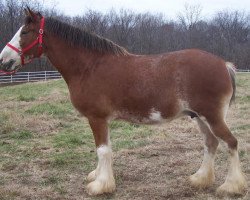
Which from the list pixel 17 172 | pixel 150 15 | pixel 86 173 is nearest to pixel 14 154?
pixel 17 172

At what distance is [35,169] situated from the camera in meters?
6.51

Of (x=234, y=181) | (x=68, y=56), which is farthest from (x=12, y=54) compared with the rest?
(x=234, y=181)

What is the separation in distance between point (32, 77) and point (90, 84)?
3312cm

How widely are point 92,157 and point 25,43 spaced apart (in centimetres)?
276

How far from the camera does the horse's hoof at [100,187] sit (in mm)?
5312

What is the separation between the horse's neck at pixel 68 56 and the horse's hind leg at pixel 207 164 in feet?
6.31

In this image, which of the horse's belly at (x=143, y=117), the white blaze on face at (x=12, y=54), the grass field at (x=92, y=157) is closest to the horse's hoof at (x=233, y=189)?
the grass field at (x=92, y=157)

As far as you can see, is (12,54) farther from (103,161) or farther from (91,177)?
(91,177)

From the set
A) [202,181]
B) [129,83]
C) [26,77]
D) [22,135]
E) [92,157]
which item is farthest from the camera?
[26,77]

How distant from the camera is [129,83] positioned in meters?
5.23

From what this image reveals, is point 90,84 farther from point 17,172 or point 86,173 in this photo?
point 17,172

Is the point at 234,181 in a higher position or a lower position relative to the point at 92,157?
higher

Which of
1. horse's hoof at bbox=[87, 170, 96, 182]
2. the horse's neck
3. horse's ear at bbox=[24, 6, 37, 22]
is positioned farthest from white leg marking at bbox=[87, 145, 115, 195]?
horse's ear at bbox=[24, 6, 37, 22]

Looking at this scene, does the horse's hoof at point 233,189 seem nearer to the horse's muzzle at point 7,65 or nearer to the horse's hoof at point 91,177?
the horse's hoof at point 91,177
